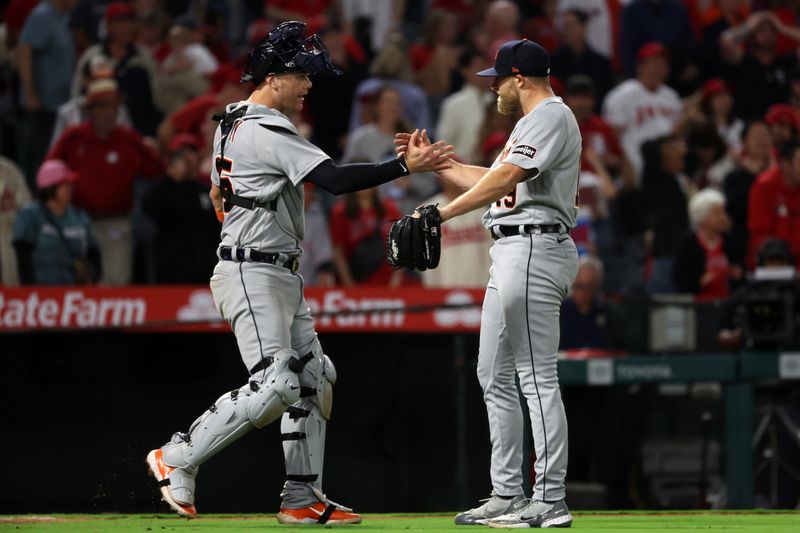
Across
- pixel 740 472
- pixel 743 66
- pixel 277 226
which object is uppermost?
pixel 743 66

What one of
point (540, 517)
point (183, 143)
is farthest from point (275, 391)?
point (183, 143)

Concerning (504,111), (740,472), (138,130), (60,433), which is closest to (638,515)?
(740,472)

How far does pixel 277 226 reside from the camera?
605 cm

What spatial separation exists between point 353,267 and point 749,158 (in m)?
3.61

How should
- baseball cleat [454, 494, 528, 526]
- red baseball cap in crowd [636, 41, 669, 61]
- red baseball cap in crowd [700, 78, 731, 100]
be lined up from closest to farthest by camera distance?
baseball cleat [454, 494, 528, 526] → red baseball cap in crowd [636, 41, 669, 61] → red baseball cap in crowd [700, 78, 731, 100]

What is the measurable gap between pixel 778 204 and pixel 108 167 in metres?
4.98

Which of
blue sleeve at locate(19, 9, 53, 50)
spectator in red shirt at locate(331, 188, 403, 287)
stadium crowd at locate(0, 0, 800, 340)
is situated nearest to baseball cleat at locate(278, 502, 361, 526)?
stadium crowd at locate(0, 0, 800, 340)

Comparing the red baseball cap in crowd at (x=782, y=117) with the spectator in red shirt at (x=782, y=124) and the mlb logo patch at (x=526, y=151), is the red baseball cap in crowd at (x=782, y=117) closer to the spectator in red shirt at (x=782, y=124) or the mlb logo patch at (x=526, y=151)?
the spectator in red shirt at (x=782, y=124)

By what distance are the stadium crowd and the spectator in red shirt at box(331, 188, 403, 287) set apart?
0.01 meters

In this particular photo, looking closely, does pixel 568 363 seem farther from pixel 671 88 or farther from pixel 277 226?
pixel 671 88

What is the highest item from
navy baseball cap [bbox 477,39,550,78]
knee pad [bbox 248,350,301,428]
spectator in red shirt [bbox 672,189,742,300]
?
navy baseball cap [bbox 477,39,550,78]

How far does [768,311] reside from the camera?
Answer: 8555 mm

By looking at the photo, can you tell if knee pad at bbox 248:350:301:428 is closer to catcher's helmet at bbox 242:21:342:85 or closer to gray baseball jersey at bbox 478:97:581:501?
gray baseball jersey at bbox 478:97:581:501

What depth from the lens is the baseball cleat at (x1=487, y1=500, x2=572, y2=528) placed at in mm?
5867
